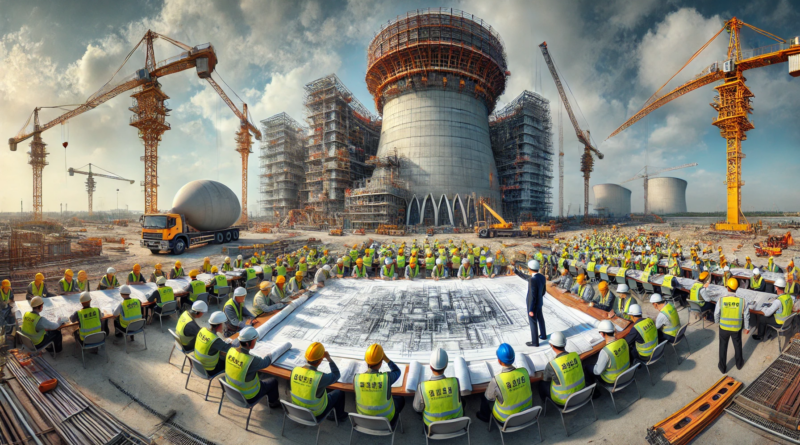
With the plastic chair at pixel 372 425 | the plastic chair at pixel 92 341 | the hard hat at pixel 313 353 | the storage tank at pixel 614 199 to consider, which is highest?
the storage tank at pixel 614 199

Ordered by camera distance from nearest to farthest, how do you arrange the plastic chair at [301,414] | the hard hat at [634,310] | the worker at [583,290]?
the plastic chair at [301,414], the hard hat at [634,310], the worker at [583,290]

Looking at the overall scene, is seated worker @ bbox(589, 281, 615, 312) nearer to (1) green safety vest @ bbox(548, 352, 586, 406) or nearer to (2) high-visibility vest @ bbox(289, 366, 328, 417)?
(1) green safety vest @ bbox(548, 352, 586, 406)

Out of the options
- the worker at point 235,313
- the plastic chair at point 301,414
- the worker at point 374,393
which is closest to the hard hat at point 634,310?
the worker at point 374,393

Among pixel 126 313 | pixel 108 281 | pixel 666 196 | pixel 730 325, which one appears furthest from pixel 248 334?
pixel 666 196

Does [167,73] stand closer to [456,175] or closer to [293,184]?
[293,184]

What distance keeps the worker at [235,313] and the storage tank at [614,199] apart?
369 ft

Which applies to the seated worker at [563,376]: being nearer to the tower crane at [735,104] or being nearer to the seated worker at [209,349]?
the seated worker at [209,349]

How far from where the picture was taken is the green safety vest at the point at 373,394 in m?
3.09

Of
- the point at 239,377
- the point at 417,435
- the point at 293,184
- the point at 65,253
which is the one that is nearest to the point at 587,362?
the point at 417,435

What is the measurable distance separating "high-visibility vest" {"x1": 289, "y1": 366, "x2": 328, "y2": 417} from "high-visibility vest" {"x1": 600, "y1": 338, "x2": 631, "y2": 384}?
13.1ft

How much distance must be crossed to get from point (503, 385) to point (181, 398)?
5.03 m

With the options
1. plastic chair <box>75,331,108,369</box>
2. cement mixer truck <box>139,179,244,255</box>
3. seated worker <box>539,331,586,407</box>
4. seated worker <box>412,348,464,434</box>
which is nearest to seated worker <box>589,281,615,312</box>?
seated worker <box>539,331,586,407</box>

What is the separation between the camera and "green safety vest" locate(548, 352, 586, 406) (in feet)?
11.2

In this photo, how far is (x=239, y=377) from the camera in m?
3.48
